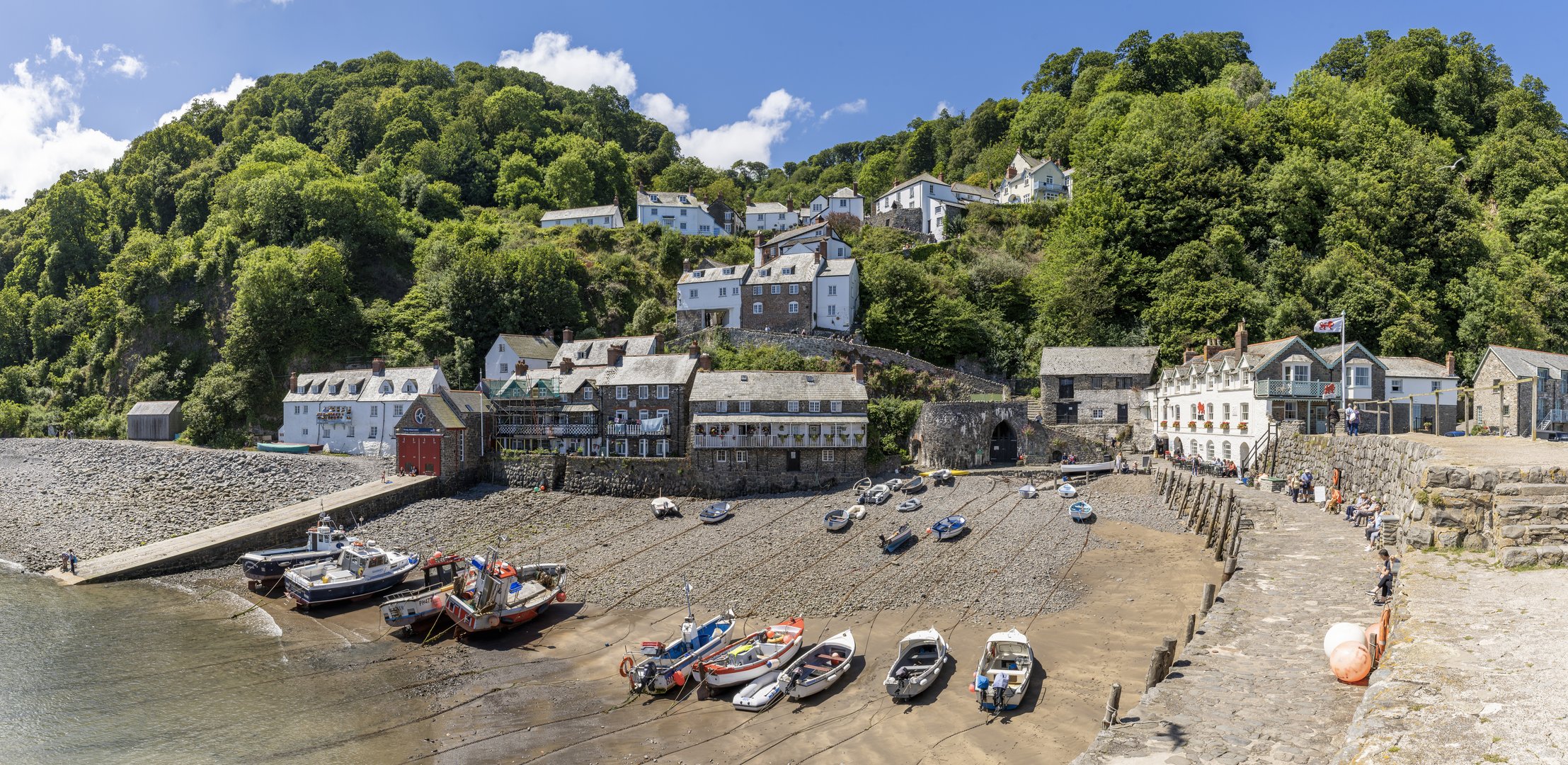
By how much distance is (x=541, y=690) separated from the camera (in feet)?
75.8

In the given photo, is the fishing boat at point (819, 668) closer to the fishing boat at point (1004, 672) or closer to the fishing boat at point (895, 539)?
the fishing boat at point (1004, 672)

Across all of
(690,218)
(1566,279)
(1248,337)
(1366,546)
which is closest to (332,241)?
(690,218)

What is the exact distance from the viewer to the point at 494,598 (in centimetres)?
2775

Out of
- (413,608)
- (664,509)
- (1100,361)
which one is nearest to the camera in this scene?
(413,608)

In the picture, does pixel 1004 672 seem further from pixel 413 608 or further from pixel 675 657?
pixel 413 608

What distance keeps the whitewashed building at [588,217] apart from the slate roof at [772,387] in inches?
1554

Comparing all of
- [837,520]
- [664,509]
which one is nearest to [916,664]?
[837,520]

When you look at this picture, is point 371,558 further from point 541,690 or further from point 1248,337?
point 1248,337

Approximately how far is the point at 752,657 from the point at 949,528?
44.1 ft

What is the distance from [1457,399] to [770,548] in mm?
35319

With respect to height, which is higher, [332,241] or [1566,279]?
[332,241]

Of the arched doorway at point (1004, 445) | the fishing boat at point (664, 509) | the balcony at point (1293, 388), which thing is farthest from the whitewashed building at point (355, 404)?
the balcony at point (1293, 388)

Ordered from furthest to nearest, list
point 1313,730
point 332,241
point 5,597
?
point 332,241 → point 5,597 → point 1313,730

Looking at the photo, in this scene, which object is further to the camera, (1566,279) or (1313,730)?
(1566,279)
